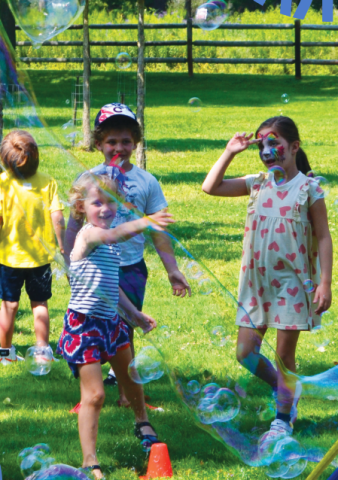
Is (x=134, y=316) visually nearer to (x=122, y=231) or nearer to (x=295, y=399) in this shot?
(x=122, y=231)

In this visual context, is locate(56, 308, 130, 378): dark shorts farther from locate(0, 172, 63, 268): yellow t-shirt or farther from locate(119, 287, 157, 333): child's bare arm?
locate(0, 172, 63, 268): yellow t-shirt

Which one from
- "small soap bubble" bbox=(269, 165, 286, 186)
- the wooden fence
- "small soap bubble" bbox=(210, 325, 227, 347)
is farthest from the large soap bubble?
the wooden fence

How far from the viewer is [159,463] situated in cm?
310

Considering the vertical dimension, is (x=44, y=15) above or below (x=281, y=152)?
→ above

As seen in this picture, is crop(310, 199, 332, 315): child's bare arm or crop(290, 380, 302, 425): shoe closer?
crop(290, 380, 302, 425): shoe

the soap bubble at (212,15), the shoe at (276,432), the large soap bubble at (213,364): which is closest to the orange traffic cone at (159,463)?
the large soap bubble at (213,364)

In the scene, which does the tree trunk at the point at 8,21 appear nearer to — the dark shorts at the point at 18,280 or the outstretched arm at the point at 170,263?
the dark shorts at the point at 18,280

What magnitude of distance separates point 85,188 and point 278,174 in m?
1.02

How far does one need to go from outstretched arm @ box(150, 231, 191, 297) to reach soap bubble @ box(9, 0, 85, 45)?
1.36m

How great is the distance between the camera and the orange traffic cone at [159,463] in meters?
3.10

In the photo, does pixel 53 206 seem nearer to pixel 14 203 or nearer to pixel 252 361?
pixel 14 203

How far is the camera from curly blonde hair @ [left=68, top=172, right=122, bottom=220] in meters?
2.93

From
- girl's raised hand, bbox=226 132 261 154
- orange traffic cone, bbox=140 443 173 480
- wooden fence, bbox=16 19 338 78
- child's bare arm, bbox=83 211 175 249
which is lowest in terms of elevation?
orange traffic cone, bbox=140 443 173 480

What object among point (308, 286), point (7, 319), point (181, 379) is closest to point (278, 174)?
point (308, 286)
